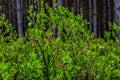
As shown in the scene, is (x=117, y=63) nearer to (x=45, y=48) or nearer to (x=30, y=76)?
(x=45, y=48)

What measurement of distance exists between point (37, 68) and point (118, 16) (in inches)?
218

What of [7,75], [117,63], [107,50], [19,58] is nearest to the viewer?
[7,75]

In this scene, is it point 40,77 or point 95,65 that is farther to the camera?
point 95,65

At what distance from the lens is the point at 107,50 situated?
4.23 m

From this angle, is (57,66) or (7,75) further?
(57,66)

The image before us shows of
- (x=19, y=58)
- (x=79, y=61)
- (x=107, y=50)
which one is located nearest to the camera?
(x=79, y=61)

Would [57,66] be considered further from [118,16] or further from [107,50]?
[118,16]

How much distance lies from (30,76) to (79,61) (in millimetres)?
646

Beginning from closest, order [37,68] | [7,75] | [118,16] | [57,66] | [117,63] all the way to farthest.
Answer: [7,75], [37,68], [57,66], [117,63], [118,16]

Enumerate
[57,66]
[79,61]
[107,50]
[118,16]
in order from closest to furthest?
[57,66] < [79,61] < [107,50] < [118,16]

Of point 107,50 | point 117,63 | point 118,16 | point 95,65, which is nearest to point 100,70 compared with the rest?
point 95,65

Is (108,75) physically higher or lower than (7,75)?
lower

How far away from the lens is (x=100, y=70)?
3164 mm

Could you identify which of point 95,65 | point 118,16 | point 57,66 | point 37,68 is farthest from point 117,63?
point 118,16
